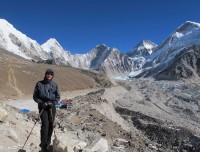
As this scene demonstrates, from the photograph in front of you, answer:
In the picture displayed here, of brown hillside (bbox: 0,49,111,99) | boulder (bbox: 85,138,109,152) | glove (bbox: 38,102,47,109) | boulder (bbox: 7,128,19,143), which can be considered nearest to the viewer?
glove (bbox: 38,102,47,109)

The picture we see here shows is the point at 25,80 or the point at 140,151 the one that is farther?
the point at 25,80

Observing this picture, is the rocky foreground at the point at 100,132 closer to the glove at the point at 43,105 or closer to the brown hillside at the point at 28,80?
the glove at the point at 43,105

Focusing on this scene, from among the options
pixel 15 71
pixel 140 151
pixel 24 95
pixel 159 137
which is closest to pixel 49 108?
pixel 140 151

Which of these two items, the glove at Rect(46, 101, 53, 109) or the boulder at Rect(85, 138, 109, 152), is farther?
the boulder at Rect(85, 138, 109, 152)

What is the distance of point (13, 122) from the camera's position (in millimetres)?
16844

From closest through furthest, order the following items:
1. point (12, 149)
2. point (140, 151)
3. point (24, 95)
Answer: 1. point (12, 149)
2. point (140, 151)
3. point (24, 95)

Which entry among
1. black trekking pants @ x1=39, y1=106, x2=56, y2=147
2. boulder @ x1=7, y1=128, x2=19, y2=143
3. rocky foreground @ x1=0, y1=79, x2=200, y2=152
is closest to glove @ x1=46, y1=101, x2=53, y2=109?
black trekking pants @ x1=39, y1=106, x2=56, y2=147

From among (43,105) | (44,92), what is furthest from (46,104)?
(44,92)

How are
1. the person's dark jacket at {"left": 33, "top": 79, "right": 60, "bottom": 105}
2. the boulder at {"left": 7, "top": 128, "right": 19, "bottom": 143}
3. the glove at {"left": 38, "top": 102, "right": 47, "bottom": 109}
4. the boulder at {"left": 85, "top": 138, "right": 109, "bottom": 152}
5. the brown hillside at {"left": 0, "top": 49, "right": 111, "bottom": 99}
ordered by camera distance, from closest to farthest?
1. the glove at {"left": 38, "top": 102, "right": 47, "bottom": 109}
2. the person's dark jacket at {"left": 33, "top": 79, "right": 60, "bottom": 105}
3. the boulder at {"left": 85, "top": 138, "right": 109, "bottom": 152}
4. the boulder at {"left": 7, "top": 128, "right": 19, "bottom": 143}
5. the brown hillside at {"left": 0, "top": 49, "right": 111, "bottom": 99}

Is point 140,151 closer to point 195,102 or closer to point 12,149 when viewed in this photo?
point 12,149

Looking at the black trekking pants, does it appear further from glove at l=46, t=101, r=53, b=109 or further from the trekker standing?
glove at l=46, t=101, r=53, b=109

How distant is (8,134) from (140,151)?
39.5 ft

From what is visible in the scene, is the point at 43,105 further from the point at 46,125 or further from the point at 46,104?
the point at 46,125

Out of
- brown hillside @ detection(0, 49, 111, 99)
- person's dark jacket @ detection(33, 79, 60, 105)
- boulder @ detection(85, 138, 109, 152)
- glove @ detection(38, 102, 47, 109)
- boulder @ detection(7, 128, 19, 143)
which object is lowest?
boulder @ detection(85, 138, 109, 152)
